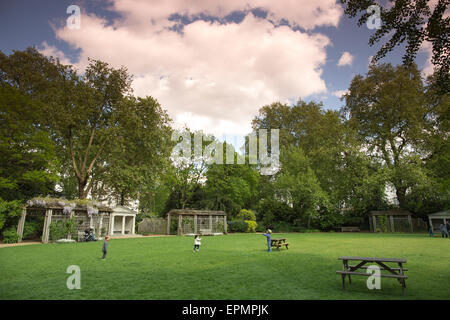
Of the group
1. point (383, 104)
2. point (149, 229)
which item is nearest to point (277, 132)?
point (383, 104)

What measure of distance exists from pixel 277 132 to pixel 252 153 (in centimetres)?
661

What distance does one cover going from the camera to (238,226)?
123 ft

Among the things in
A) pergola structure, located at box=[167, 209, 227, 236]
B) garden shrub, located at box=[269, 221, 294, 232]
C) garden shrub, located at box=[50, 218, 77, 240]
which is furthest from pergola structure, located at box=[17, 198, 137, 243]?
garden shrub, located at box=[269, 221, 294, 232]

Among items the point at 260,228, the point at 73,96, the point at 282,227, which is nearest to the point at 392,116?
the point at 282,227

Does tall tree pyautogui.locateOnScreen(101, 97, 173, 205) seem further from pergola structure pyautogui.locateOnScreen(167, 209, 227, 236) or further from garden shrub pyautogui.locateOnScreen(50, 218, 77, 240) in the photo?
garden shrub pyautogui.locateOnScreen(50, 218, 77, 240)

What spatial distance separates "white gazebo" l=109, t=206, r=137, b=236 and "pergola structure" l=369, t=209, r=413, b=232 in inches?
1250

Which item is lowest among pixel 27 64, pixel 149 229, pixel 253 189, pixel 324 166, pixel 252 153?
pixel 149 229

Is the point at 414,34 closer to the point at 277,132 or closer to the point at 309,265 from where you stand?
the point at 309,265

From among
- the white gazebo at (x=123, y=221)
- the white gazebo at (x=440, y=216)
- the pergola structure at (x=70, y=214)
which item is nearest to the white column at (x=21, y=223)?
the pergola structure at (x=70, y=214)

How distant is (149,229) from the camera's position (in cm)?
3666

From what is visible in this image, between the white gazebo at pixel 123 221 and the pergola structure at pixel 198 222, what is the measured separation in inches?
183

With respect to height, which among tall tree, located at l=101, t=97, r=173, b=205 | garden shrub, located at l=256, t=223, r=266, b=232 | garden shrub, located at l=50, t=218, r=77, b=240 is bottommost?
garden shrub, located at l=256, t=223, r=266, b=232

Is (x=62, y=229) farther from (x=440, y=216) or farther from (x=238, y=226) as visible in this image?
(x=440, y=216)

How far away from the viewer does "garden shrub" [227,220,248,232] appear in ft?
123
